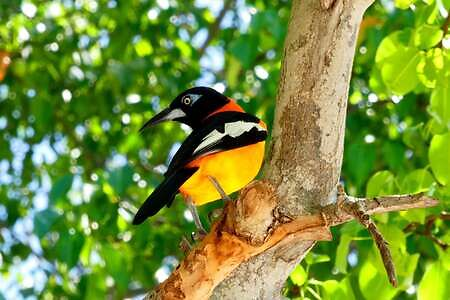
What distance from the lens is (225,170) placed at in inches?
92.0

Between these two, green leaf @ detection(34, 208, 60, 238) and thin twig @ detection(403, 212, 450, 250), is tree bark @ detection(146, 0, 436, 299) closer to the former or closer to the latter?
thin twig @ detection(403, 212, 450, 250)

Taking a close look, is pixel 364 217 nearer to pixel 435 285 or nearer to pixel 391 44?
pixel 435 285

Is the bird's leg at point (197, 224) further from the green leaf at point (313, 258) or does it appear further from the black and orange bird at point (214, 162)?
the green leaf at point (313, 258)

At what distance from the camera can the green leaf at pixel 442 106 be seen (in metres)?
2.76

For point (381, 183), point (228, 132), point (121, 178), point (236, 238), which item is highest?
Result: point (228, 132)

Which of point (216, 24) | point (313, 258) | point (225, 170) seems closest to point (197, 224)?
point (225, 170)

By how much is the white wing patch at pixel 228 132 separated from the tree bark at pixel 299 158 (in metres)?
0.09

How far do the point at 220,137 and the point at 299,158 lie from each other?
0.73 ft

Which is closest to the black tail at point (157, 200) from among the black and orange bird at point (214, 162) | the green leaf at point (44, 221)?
the black and orange bird at point (214, 162)

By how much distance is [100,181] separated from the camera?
4145 mm

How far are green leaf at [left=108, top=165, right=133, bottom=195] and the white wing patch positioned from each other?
1479mm

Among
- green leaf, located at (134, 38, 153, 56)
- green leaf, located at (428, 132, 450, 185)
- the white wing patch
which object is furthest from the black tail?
green leaf, located at (134, 38, 153, 56)

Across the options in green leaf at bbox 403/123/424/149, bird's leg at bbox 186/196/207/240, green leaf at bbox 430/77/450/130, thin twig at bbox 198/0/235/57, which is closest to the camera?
bird's leg at bbox 186/196/207/240

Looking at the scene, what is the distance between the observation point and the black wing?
7.45ft
